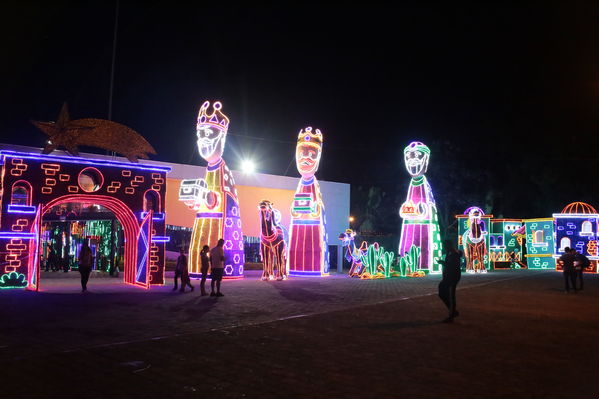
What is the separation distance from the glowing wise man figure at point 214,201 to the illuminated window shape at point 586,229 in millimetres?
25150

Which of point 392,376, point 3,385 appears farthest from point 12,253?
point 392,376

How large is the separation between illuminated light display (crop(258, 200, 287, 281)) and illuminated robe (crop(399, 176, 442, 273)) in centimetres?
844

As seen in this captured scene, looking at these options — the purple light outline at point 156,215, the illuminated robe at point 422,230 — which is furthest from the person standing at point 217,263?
the illuminated robe at point 422,230

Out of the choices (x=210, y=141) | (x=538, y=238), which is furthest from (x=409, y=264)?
(x=538, y=238)

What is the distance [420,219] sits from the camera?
1125 inches

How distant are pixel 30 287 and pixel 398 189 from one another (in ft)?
107

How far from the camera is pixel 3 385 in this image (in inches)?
235

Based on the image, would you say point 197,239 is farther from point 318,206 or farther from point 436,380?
point 436,380

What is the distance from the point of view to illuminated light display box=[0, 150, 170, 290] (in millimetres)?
17219

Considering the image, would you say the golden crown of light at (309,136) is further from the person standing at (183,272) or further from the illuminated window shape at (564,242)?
the illuminated window shape at (564,242)

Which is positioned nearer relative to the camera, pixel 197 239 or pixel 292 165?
pixel 197 239

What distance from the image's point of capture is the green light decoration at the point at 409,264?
2730 centimetres

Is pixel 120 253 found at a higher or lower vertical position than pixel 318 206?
lower

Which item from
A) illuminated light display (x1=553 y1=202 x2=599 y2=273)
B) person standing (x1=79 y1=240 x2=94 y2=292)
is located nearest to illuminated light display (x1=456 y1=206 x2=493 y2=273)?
illuminated light display (x1=553 y1=202 x2=599 y2=273)
